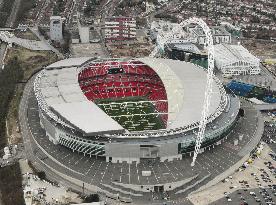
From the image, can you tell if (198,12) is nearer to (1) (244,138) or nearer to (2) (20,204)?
(1) (244,138)

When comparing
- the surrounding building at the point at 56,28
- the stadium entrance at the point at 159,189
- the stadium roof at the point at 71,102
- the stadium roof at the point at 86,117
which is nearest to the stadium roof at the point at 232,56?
the stadium roof at the point at 71,102

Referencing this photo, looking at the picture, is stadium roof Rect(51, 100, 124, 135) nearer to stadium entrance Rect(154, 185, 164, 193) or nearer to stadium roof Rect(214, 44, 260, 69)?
stadium entrance Rect(154, 185, 164, 193)

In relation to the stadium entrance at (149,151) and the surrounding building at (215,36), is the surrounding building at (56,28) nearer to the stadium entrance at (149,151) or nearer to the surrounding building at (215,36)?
the surrounding building at (215,36)

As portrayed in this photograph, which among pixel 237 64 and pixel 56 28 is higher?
pixel 56 28

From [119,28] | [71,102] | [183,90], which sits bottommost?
[71,102]

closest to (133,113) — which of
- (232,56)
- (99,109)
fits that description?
(99,109)

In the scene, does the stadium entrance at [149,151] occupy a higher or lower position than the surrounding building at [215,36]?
lower

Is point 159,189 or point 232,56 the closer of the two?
point 159,189

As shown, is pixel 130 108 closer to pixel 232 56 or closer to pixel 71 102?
pixel 71 102
